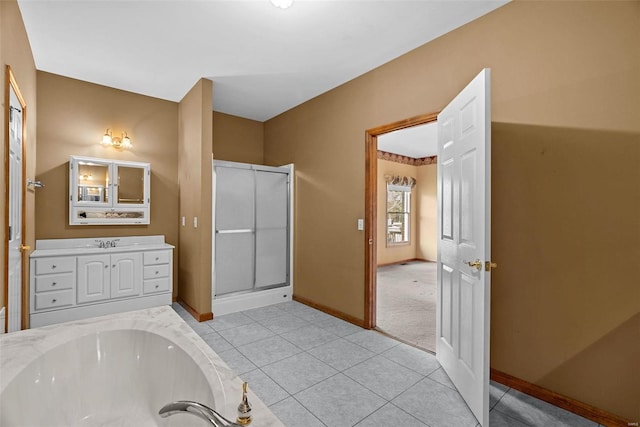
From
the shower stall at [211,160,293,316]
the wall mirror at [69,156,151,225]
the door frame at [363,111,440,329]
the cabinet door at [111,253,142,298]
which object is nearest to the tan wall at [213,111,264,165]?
the shower stall at [211,160,293,316]

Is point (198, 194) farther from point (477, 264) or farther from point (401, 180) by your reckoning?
point (401, 180)

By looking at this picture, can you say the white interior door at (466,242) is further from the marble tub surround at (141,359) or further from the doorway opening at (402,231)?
the marble tub surround at (141,359)

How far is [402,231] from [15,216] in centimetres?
692

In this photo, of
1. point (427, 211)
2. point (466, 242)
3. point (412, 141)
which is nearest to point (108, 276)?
point (466, 242)

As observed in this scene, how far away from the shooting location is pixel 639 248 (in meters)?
1.62

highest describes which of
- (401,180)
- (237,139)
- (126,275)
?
(237,139)

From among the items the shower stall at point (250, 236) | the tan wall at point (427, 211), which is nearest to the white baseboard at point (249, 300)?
the shower stall at point (250, 236)

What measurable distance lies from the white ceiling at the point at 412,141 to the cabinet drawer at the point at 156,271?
376cm

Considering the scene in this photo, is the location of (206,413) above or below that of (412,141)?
below

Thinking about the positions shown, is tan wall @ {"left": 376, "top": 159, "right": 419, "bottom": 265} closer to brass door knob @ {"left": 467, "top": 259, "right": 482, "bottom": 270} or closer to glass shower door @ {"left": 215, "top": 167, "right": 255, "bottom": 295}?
glass shower door @ {"left": 215, "top": 167, "right": 255, "bottom": 295}

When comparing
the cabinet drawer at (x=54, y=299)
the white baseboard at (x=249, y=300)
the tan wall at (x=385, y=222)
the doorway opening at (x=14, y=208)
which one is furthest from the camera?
the tan wall at (x=385, y=222)

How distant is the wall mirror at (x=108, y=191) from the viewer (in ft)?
11.2

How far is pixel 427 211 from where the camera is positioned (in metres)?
7.58

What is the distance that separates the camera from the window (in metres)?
7.32
